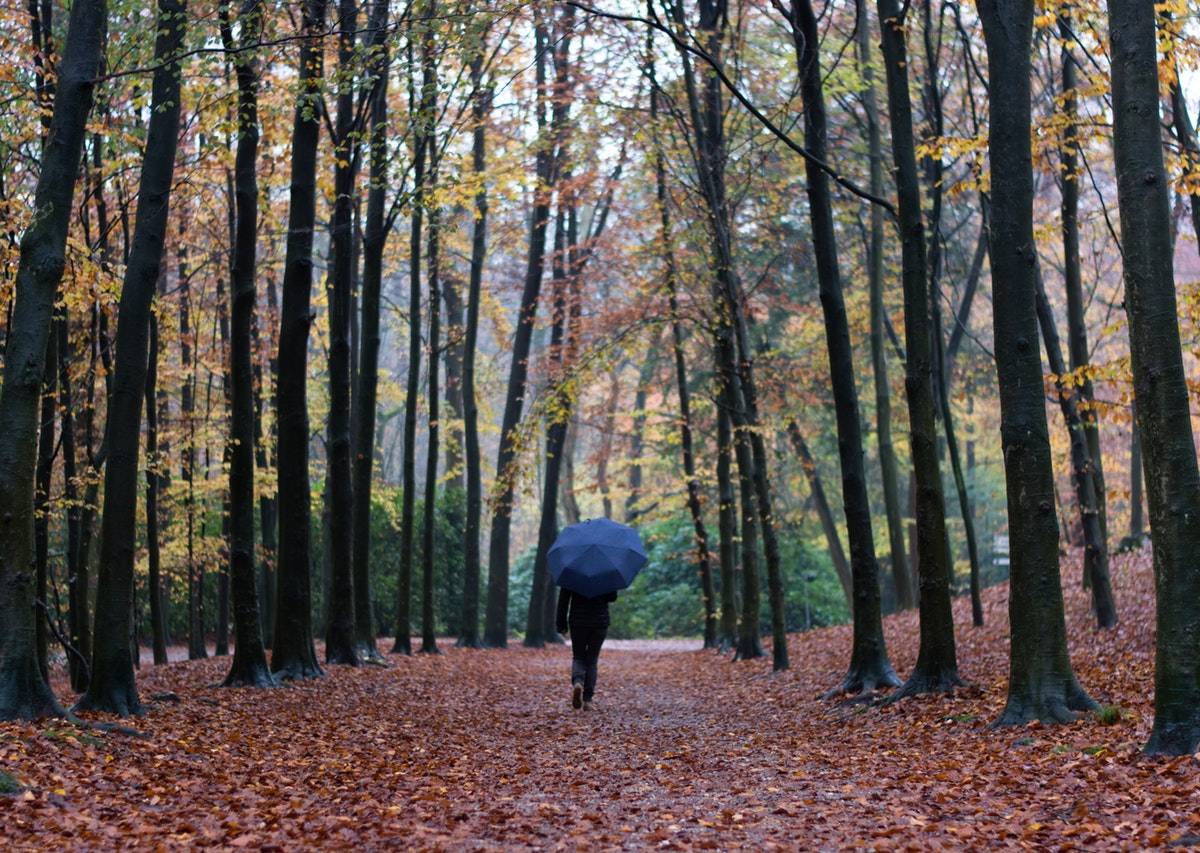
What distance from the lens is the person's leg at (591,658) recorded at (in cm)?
1194

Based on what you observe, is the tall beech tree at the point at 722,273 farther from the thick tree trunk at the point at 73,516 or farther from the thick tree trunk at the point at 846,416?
the thick tree trunk at the point at 73,516

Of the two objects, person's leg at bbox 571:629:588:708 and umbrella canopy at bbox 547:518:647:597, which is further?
person's leg at bbox 571:629:588:708

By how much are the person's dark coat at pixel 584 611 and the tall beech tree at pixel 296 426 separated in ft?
12.7

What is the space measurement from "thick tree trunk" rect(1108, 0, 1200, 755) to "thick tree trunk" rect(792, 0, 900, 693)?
5496 mm

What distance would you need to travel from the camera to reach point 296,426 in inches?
543

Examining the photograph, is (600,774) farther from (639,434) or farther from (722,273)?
(639,434)

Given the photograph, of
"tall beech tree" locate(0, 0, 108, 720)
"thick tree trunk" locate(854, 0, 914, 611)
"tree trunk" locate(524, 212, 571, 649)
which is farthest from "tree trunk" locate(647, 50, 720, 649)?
"tall beech tree" locate(0, 0, 108, 720)

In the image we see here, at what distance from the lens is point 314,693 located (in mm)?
12711

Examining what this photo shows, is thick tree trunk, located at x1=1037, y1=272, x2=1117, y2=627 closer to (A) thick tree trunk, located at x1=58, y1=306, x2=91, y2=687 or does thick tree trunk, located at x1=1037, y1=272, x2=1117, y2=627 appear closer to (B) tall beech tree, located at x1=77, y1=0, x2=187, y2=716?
(B) tall beech tree, located at x1=77, y1=0, x2=187, y2=716

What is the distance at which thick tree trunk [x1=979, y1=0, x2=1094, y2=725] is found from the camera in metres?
8.37

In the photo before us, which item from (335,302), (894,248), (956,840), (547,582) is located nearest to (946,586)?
(956,840)

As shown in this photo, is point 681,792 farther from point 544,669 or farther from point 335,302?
point 544,669

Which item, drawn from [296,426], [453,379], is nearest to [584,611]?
[296,426]

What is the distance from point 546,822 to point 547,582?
2168cm
